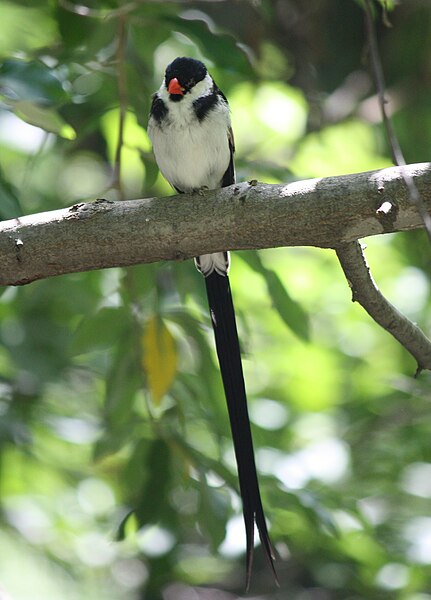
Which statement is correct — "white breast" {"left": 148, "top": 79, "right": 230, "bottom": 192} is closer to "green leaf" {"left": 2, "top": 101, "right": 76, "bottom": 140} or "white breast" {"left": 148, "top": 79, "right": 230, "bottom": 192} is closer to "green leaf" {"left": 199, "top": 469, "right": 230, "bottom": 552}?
"green leaf" {"left": 2, "top": 101, "right": 76, "bottom": 140}

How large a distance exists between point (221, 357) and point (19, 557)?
4.03 ft

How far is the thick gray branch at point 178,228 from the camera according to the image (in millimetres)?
1960

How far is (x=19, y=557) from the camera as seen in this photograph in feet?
10.5

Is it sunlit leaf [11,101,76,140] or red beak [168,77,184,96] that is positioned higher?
red beak [168,77,184,96]

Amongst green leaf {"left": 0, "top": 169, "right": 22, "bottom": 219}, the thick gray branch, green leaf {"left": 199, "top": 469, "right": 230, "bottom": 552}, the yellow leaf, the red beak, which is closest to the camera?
the thick gray branch

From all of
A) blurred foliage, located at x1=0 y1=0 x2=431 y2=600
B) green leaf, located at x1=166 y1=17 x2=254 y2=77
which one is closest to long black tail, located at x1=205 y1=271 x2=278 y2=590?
blurred foliage, located at x1=0 y1=0 x2=431 y2=600

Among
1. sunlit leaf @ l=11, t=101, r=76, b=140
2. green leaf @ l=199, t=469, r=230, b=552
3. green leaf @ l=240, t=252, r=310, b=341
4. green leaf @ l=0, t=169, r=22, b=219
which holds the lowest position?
green leaf @ l=199, t=469, r=230, b=552

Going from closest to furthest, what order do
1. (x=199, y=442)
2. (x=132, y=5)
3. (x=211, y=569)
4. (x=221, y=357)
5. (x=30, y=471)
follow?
(x=221, y=357) → (x=132, y=5) → (x=199, y=442) → (x=30, y=471) → (x=211, y=569)

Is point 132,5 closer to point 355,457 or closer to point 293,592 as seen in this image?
point 355,457

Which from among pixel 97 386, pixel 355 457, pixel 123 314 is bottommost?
pixel 355 457

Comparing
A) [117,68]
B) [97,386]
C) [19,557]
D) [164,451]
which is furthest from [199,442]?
[117,68]

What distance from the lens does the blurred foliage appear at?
2623 mm

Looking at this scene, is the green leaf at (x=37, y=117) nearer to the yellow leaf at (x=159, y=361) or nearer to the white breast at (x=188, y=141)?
the white breast at (x=188, y=141)

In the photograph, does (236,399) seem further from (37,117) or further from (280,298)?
(37,117)
